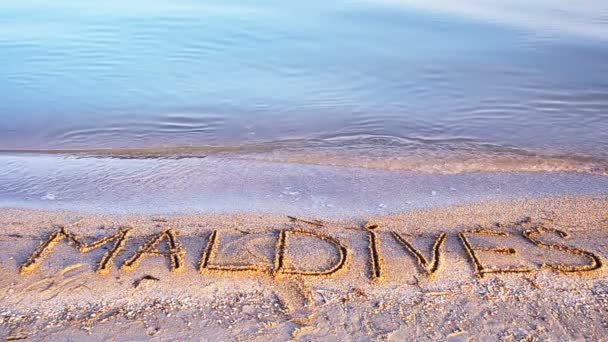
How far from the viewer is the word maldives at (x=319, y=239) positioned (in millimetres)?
3594

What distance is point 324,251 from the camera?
3832mm

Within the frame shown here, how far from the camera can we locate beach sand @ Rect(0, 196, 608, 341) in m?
3.04

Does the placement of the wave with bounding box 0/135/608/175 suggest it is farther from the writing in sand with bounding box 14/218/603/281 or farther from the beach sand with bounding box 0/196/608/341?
the writing in sand with bounding box 14/218/603/281

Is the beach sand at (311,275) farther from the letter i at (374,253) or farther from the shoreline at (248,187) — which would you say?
the shoreline at (248,187)

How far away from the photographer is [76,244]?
3.89 meters

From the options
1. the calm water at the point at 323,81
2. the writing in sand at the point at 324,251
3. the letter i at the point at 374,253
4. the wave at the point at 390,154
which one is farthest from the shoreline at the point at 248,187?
the calm water at the point at 323,81

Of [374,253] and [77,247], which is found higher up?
[77,247]

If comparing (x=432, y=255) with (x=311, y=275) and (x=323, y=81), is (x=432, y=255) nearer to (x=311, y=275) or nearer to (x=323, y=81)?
(x=311, y=275)

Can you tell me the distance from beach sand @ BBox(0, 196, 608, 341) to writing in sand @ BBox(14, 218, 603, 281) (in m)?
0.01

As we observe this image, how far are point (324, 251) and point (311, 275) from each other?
1.09ft

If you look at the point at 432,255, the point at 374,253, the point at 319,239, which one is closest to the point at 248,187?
the point at 319,239

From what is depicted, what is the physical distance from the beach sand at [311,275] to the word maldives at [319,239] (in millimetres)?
13

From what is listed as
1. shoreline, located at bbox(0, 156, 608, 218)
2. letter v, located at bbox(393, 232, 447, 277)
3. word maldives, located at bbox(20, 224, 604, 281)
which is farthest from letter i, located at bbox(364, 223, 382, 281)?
shoreline, located at bbox(0, 156, 608, 218)

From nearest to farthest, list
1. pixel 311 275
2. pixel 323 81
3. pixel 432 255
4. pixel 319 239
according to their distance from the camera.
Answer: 1. pixel 311 275
2. pixel 432 255
3. pixel 319 239
4. pixel 323 81
